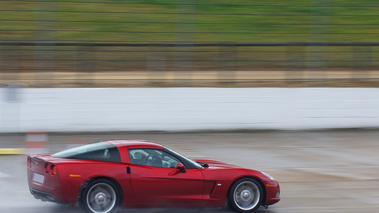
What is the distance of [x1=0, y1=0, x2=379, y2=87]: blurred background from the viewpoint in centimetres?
1445

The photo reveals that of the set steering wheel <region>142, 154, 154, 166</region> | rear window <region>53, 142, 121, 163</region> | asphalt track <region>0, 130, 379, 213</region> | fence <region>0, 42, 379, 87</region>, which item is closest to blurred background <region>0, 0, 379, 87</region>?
fence <region>0, 42, 379, 87</region>

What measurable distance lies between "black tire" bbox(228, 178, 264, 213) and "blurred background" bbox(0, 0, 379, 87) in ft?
26.3

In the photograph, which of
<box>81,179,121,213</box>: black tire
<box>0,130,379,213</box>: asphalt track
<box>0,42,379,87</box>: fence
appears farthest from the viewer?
<box>0,42,379,87</box>: fence

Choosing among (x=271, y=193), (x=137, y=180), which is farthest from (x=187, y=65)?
(x=137, y=180)

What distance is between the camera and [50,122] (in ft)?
A: 44.8

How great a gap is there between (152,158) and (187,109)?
25.3 feet

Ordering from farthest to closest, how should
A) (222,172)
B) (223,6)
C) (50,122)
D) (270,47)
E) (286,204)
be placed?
(223,6) → (270,47) → (50,122) → (286,204) → (222,172)

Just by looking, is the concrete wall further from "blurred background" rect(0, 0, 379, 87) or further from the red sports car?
the red sports car

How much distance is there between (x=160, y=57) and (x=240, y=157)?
489cm

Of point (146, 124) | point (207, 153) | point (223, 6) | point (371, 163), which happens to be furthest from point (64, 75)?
point (371, 163)

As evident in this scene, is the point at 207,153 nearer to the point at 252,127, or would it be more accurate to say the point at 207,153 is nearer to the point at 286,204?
the point at 252,127

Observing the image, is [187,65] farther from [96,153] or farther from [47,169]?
[47,169]

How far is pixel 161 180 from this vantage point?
647 cm

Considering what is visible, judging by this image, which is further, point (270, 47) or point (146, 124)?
point (270, 47)
